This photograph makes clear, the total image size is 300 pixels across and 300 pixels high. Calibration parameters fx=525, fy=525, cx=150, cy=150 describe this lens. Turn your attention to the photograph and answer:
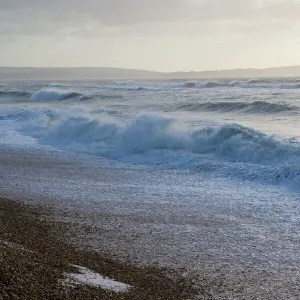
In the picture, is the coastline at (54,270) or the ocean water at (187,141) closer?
the coastline at (54,270)

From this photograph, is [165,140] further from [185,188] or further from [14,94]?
[14,94]

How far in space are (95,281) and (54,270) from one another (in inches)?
17.1

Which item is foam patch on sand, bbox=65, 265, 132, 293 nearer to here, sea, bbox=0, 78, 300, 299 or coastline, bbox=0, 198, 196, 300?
coastline, bbox=0, 198, 196, 300

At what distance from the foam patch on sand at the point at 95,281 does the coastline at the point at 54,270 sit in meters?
0.08

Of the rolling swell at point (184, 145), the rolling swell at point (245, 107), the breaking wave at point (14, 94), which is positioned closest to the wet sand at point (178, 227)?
the rolling swell at point (184, 145)

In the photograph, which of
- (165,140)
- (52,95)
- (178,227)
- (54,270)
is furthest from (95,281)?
(52,95)

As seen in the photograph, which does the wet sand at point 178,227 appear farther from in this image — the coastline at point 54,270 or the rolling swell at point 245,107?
the rolling swell at point 245,107

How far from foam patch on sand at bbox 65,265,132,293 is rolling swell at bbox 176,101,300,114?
21.4 meters

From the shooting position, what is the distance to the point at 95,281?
5.38 m

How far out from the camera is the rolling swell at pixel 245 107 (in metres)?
27.0

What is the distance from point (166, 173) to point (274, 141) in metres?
3.54

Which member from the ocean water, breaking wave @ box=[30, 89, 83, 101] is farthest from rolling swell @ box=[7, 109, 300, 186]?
breaking wave @ box=[30, 89, 83, 101]

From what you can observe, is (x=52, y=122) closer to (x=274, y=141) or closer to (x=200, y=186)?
(x=274, y=141)

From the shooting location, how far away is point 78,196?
9.94 metres
